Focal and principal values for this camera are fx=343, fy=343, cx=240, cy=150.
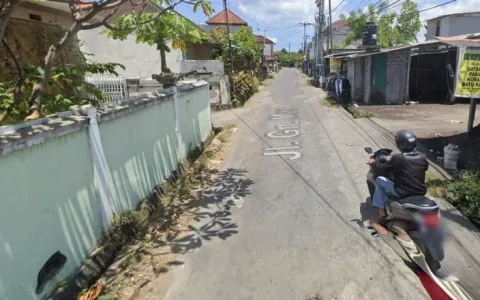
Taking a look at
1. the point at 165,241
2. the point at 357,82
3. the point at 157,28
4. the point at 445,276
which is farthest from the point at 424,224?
the point at 357,82

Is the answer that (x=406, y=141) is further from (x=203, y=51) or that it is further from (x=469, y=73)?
(x=203, y=51)

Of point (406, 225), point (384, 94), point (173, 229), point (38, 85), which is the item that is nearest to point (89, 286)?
point (173, 229)

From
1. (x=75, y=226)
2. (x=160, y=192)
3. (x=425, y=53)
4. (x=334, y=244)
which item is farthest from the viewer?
(x=425, y=53)

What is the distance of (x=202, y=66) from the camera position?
1711 centimetres

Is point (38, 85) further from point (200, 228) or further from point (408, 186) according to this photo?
point (408, 186)

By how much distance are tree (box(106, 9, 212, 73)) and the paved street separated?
2.81m

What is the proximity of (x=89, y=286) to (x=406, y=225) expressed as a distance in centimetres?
341

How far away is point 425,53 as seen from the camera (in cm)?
1642

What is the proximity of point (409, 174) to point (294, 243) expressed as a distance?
5.11 feet

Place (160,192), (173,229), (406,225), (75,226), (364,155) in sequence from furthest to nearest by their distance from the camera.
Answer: (364,155), (160,192), (173,229), (406,225), (75,226)

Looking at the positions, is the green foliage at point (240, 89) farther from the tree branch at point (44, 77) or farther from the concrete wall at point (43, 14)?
the tree branch at point (44, 77)

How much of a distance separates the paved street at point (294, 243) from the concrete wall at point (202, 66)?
32.9 ft

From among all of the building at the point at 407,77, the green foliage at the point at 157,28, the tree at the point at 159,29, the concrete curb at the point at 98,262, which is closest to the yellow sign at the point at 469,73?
the tree at the point at 159,29

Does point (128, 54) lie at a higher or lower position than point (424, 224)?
higher
